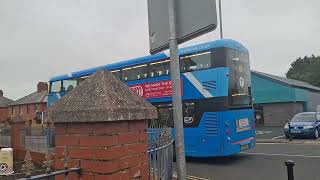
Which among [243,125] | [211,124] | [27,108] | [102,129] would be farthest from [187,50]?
[27,108]

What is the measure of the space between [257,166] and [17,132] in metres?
9.22

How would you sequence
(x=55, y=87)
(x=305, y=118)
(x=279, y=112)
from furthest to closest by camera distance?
(x=279, y=112) → (x=305, y=118) → (x=55, y=87)

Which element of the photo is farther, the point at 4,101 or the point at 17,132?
the point at 4,101

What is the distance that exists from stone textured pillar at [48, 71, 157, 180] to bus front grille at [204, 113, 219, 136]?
9441mm

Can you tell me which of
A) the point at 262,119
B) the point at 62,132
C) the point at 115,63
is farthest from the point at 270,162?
the point at 262,119

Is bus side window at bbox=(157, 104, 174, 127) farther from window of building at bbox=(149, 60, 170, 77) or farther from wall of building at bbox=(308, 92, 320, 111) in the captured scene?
wall of building at bbox=(308, 92, 320, 111)

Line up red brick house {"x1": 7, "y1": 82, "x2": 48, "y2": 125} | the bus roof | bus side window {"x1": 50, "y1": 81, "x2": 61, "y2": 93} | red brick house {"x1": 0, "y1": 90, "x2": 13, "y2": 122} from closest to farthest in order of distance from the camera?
the bus roof < bus side window {"x1": 50, "y1": 81, "x2": 61, "y2": 93} < red brick house {"x1": 7, "y1": 82, "x2": 48, "y2": 125} < red brick house {"x1": 0, "y1": 90, "x2": 13, "y2": 122}

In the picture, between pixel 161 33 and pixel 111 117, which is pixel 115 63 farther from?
pixel 111 117

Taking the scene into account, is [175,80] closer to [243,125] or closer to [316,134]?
[243,125]

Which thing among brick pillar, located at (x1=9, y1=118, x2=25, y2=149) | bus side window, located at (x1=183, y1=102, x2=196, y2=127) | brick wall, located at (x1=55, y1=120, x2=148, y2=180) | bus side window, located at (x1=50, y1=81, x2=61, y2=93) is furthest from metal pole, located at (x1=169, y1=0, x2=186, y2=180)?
bus side window, located at (x1=50, y1=81, x2=61, y2=93)

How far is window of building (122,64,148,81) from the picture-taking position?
48.1ft

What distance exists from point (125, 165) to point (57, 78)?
17.0 meters

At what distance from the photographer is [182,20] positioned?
13.0 feet

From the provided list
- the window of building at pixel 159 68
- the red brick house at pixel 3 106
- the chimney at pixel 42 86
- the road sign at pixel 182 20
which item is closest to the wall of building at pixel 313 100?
the window of building at pixel 159 68
